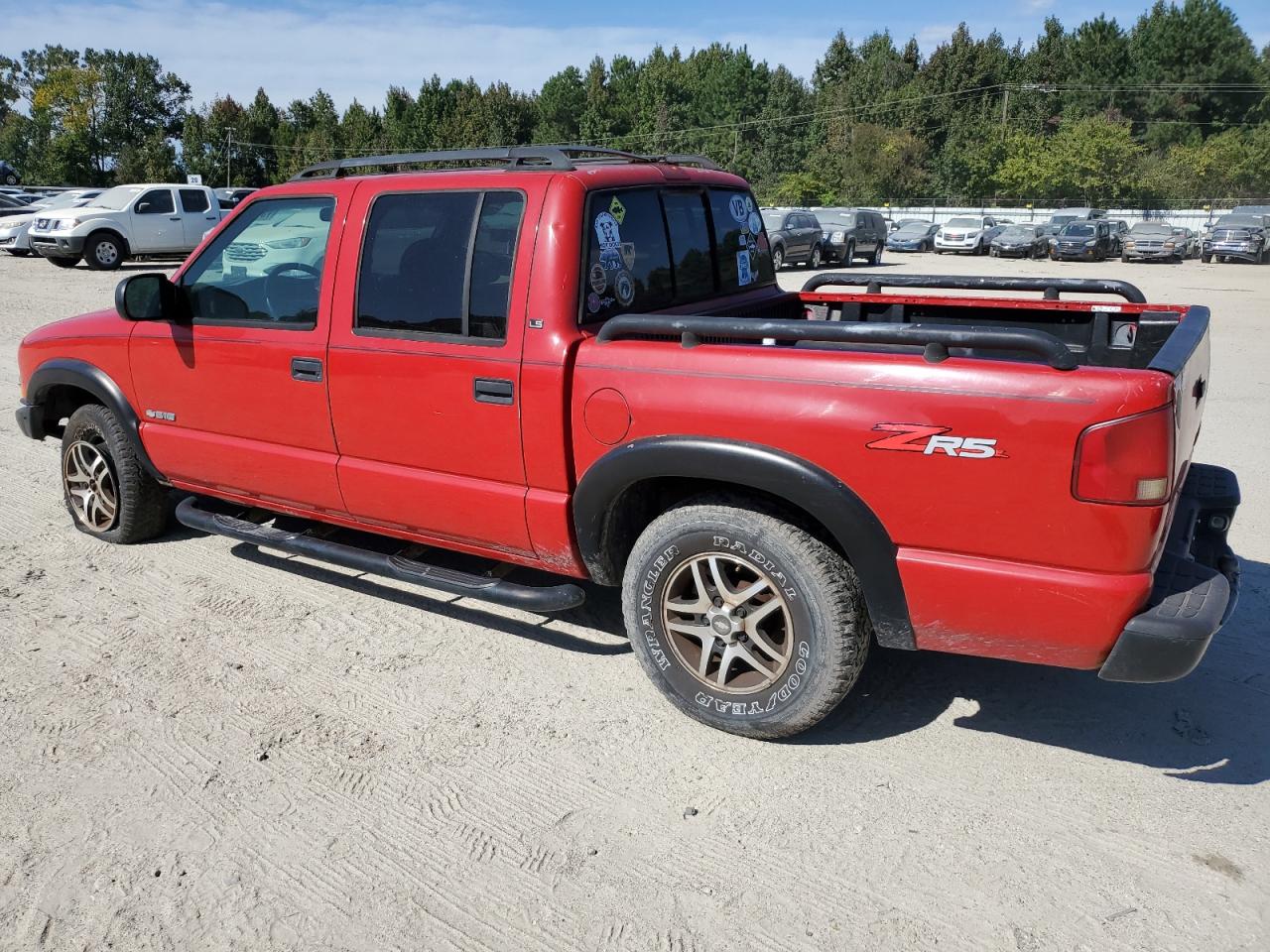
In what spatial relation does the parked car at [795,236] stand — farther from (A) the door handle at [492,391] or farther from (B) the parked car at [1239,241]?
(A) the door handle at [492,391]

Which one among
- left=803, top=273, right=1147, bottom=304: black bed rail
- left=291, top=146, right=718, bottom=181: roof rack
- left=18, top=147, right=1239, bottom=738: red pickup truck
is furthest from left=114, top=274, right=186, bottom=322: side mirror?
left=803, top=273, right=1147, bottom=304: black bed rail

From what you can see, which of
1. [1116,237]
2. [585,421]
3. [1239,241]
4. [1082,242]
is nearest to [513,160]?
[585,421]

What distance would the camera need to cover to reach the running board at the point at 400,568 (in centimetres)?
390

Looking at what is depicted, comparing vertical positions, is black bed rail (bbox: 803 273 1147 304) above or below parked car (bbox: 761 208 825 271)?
above

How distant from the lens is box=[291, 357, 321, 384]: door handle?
430cm

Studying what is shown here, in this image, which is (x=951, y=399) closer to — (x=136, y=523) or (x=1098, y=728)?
(x=1098, y=728)

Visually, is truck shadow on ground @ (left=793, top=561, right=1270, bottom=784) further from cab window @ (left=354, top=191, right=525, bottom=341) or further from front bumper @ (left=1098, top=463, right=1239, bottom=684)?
cab window @ (left=354, top=191, right=525, bottom=341)

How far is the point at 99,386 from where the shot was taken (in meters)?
5.14

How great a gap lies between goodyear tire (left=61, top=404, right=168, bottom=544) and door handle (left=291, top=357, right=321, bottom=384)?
4.57ft

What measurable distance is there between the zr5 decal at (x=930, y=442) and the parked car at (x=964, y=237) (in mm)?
35750

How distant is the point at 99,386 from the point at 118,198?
2026cm

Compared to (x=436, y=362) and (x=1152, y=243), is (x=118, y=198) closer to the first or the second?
(x=436, y=362)

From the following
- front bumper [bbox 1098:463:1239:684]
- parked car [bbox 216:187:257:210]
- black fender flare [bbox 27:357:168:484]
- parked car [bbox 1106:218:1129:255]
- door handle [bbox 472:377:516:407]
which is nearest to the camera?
front bumper [bbox 1098:463:1239:684]

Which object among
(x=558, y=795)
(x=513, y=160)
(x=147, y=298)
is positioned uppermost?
(x=513, y=160)
